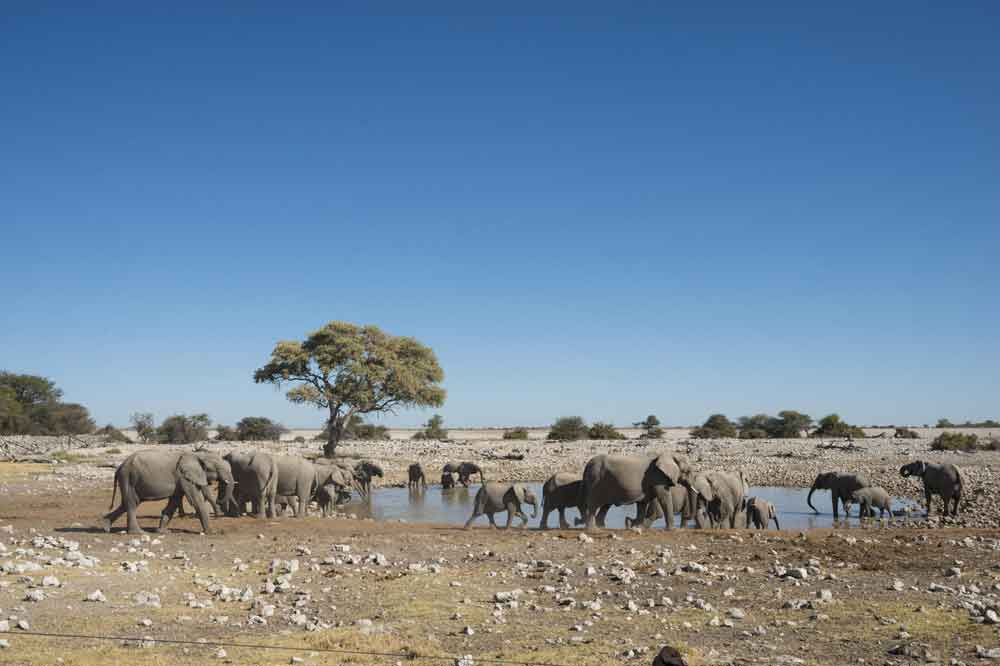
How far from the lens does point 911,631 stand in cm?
922

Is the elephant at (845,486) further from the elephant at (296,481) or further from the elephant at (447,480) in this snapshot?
the elephant at (296,481)

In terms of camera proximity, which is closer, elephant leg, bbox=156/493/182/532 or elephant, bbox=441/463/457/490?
elephant leg, bbox=156/493/182/532

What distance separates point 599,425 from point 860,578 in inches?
2788

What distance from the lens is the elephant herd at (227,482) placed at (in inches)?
680

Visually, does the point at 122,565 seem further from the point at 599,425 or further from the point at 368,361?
the point at 599,425

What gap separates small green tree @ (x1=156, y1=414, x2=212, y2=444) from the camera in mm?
76125

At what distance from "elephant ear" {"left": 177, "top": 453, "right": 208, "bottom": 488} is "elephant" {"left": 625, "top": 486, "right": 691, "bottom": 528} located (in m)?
10.2

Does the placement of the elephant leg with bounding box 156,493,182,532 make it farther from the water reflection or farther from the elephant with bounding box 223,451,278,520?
the water reflection

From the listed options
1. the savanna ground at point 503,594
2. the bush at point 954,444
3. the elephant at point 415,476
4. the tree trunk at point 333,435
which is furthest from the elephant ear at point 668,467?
the bush at point 954,444

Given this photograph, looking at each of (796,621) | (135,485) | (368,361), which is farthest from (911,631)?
(368,361)

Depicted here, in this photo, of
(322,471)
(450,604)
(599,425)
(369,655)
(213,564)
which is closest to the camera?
(369,655)

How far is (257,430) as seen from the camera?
281 feet

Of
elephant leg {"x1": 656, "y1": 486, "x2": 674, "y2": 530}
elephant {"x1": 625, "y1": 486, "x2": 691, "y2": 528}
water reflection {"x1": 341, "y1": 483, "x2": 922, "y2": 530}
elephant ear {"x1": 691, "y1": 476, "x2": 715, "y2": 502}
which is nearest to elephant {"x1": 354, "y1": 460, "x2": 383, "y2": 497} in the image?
water reflection {"x1": 341, "y1": 483, "x2": 922, "y2": 530}

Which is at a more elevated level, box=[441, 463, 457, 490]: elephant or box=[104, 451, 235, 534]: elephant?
box=[104, 451, 235, 534]: elephant
